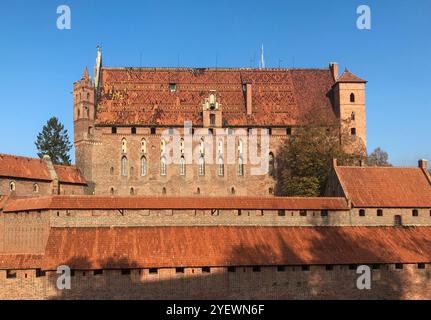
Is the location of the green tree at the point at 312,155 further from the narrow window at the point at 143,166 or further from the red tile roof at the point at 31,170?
the red tile roof at the point at 31,170

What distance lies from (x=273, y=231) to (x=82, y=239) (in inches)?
541

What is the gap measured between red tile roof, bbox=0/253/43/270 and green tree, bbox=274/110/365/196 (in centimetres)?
2339

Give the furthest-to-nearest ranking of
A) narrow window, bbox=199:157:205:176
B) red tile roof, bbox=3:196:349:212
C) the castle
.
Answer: narrow window, bbox=199:157:205:176
red tile roof, bbox=3:196:349:212
the castle

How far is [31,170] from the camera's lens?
1946 inches

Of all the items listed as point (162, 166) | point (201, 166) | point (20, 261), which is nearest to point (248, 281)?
point (20, 261)

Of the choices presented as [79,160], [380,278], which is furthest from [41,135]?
[380,278]

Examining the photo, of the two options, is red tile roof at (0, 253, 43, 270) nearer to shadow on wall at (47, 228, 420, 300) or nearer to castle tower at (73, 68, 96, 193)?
shadow on wall at (47, 228, 420, 300)

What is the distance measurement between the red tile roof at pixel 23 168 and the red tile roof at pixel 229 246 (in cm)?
1245

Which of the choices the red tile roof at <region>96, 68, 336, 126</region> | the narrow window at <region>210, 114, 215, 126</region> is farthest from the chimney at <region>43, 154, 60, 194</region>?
the narrow window at <region>210, 114, 215, 126</region>

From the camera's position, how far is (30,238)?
38219 millimetres

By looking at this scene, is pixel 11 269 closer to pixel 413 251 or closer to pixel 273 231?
pixel 273 231

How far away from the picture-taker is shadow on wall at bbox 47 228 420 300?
1369 inches

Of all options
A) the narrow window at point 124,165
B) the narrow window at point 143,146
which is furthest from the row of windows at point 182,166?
the narrow window at point 143,146

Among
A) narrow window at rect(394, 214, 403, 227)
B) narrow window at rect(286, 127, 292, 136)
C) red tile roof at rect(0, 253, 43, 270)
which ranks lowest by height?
red tile roof at rect(0, 253, 43, 270)
